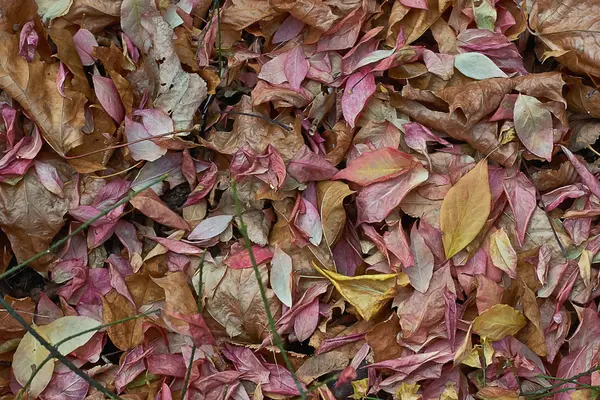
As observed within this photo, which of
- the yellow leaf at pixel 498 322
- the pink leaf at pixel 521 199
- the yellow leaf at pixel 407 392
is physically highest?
the pink leaf at pixel 521 199

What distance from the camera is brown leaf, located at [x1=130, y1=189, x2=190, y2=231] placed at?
3.08ft

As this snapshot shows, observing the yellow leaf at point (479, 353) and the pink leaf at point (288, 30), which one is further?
the pink leaf at point (288, 30)

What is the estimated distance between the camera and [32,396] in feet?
3.00

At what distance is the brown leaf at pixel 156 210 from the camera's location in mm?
938

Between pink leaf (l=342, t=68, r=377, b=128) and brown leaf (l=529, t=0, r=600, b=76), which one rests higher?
brown leaf (l=529, t=0, r=600, b=76)

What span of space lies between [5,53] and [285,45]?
16.2 inches

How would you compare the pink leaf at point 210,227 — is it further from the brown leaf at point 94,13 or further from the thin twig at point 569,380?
the thin twig at point 569,380

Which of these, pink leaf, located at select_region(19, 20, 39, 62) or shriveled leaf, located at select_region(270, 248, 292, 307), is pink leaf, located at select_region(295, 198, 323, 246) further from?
pink leaf, located at select_region(19, 20, 39, 62)

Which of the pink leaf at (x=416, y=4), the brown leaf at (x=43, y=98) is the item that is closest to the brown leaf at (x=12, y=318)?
the brown leaf at (x=43, y=98)

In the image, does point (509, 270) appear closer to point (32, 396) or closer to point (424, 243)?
point (424, 243)

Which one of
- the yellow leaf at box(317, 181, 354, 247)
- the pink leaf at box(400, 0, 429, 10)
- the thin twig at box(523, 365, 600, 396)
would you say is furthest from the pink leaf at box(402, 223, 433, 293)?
the pink leaf at box(400, 0, 429, 10)

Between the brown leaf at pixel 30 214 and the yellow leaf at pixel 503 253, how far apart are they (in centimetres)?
64

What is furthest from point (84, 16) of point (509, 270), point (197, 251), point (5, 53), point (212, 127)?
point (509, 270)

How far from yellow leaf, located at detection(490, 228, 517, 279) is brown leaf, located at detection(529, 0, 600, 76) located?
0.28 m
